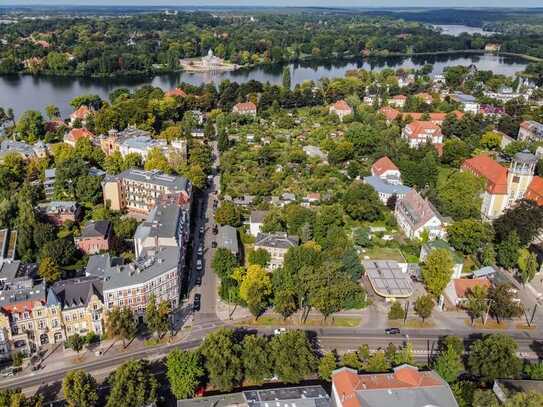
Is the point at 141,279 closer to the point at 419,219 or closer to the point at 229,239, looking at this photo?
the point at 229,239

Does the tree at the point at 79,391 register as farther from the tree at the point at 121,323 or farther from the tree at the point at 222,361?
the tree at the point at 222,361

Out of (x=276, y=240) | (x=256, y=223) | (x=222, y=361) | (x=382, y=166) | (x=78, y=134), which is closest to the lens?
(x=222, y=361)

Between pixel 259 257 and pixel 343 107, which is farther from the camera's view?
pixel 343 107

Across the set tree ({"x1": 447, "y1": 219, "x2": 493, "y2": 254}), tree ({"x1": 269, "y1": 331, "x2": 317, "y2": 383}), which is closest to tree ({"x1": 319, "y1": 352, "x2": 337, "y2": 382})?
tree ({"x1": 269, "y1": 331, "x2": 317, "y2": 383})

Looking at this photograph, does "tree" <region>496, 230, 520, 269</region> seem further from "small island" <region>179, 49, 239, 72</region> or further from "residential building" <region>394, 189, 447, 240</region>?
"small island" <region>179, 49, 239, 72</region>

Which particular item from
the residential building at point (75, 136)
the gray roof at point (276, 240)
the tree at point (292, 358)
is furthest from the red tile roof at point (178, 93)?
the tree at point (292, 358)

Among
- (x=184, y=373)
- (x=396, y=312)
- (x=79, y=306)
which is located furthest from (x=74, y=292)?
(x=396, y=312)
